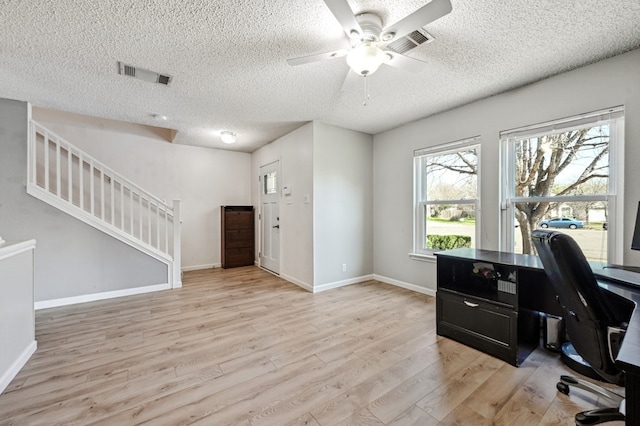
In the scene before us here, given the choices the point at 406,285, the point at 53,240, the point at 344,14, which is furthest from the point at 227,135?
the point at 406,285

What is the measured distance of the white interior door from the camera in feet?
15.6

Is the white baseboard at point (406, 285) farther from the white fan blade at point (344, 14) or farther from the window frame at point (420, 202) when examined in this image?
the white fan blade at point (344, 14)

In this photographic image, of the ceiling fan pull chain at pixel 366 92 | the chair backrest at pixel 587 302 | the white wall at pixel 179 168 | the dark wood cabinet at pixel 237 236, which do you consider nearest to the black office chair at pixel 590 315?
the chair backrest at pixel 587 302

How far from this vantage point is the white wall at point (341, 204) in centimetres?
381

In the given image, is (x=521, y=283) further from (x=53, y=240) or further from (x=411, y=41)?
(x=53, y=240)

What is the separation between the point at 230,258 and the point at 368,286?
288 cm

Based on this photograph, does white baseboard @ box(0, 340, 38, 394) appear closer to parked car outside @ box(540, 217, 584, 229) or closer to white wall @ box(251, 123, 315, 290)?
white wall @ box(251, 123, 315, 290)

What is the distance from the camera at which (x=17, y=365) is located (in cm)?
186

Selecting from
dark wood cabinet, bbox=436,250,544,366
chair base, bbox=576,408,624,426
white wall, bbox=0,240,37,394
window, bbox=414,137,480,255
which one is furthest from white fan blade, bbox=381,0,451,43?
white wall, bbox=0,240,37,394

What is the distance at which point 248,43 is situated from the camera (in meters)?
2.02

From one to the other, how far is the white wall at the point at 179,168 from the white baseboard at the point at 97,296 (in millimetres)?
1295

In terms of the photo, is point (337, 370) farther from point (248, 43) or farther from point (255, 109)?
point (255, 109)

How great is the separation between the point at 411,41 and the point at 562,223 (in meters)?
2.26

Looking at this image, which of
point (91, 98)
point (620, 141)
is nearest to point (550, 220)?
point (620, 141)
